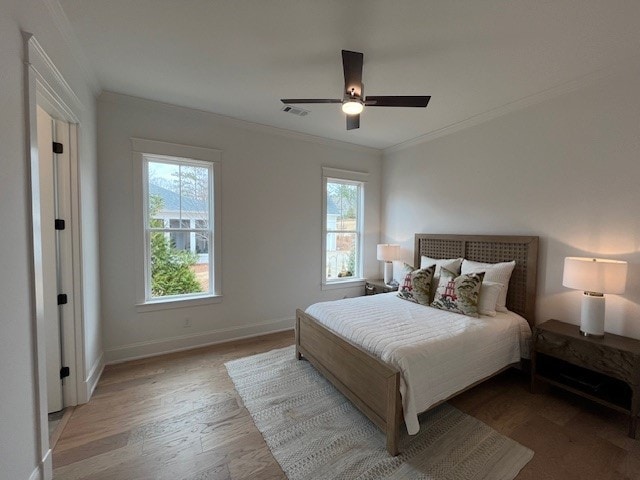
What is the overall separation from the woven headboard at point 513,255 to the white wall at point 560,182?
9cm

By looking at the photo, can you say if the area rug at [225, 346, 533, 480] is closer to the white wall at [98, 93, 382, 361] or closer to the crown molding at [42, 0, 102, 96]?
the white wall at [98, 93, 382, 361]

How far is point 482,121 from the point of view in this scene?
3223 mm

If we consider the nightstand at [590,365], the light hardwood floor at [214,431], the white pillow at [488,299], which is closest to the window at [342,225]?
the white pillow at [488,299]

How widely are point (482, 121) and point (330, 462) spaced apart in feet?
12.0

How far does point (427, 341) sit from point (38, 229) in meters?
2.50

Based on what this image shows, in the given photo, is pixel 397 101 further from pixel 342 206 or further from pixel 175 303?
pixel 175 303

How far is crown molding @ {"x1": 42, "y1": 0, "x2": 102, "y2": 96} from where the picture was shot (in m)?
1.65

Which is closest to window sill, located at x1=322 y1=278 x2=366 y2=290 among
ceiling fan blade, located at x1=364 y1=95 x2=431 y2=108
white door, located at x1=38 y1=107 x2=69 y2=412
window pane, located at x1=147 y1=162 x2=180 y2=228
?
window pane, located at x1=147 y1=162 x2=180 y2=228

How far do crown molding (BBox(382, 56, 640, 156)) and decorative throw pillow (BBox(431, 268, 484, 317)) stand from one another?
1.80 meters

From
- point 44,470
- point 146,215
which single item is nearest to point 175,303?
point 146,215

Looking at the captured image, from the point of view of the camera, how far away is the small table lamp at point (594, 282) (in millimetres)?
2049

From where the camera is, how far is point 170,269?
3230 mm

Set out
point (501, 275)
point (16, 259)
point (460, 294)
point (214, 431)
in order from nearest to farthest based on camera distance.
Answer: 1. point (16, 259)
2. point (214, 431)
3. point (460, 294)
4. point (501, 275)

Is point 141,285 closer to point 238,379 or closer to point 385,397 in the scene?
point 238,379
